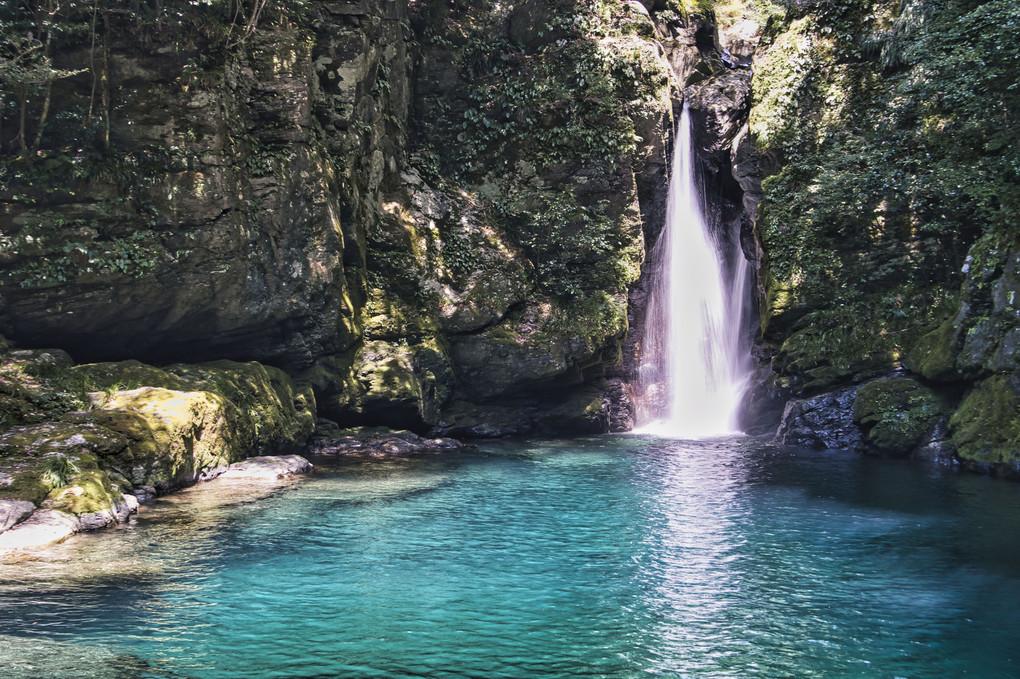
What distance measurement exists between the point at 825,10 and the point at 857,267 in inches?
284

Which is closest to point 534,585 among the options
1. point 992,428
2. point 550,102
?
point 992,428

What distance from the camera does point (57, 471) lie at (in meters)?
8.83

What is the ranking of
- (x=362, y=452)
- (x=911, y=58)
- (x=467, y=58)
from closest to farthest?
(x=362, y=452) < (x=911, y=58) < (x=467, y=58)

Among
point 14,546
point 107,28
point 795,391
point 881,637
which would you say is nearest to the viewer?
point 881,637

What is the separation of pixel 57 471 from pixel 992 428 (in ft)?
49.2

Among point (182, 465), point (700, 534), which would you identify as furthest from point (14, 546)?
point (700, 534)

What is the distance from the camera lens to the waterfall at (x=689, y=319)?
73.0ft

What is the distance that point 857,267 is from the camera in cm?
1809

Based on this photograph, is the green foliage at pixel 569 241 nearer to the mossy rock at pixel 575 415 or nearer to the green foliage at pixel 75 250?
the mossy rock at pixel 575 415

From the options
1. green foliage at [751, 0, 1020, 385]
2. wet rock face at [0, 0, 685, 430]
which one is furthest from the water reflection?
green foliage at [751, 0, 1020, 385]

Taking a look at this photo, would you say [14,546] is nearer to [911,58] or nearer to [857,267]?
[857,267]

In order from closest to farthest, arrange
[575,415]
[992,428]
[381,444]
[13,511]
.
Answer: [13,511]
[992,428]
[381,444]
[575,415]

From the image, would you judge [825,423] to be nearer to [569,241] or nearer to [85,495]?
[569,241]

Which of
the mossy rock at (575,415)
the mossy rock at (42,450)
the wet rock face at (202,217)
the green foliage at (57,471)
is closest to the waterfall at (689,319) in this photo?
the mossy rock at (575,415)
